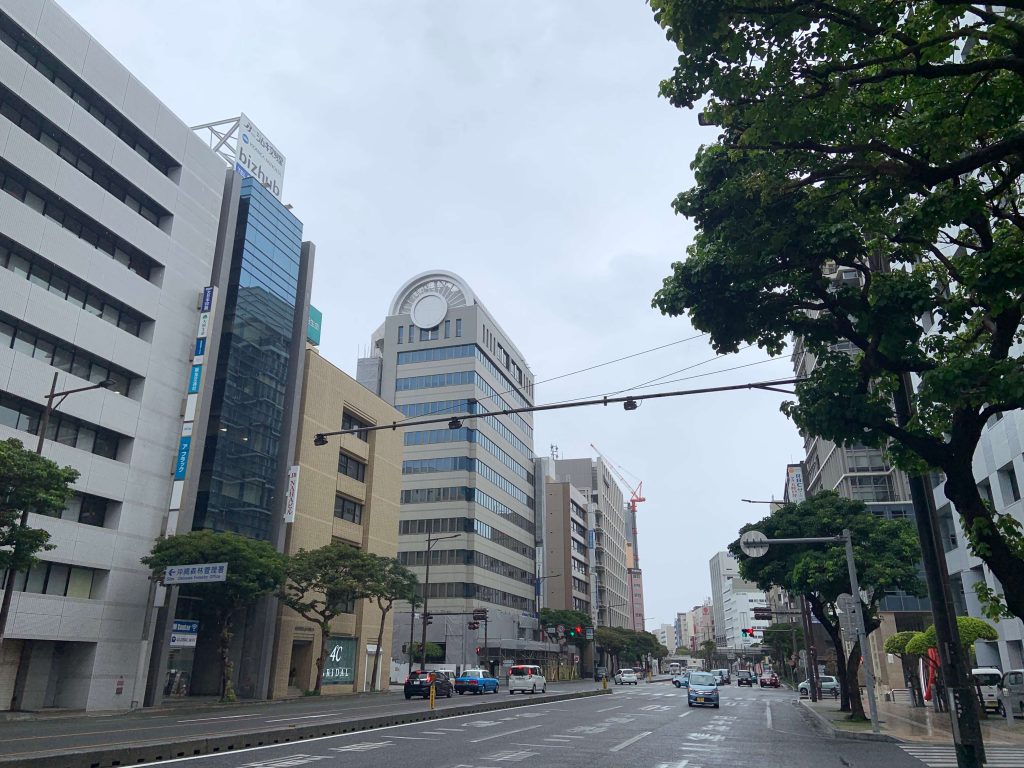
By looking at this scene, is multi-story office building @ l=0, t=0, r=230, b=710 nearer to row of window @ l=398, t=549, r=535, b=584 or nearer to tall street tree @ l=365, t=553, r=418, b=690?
tall street tree @ l=365, t=553, r=418, b=690

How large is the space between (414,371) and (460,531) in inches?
798

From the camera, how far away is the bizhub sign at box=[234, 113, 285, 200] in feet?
156

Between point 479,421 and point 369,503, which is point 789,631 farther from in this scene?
point 369,503

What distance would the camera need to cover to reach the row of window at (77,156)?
33.1 meters

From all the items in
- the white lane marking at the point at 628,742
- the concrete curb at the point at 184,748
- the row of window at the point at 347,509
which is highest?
the row of window at the point at 347,509

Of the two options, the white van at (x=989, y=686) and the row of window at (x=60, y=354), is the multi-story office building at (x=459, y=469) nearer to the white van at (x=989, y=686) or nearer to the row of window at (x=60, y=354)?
the row of window at (x=60, y=354)

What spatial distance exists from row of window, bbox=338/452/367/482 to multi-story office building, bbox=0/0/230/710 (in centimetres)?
1721

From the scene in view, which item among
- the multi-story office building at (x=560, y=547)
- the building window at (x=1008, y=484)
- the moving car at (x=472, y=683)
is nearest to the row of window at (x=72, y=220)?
the moving car at (x=472, y=683)

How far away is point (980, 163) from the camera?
28.8 feet

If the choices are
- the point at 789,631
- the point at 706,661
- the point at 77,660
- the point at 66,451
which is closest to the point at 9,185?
the point at 66,451

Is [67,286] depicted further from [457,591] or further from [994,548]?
[457,591]

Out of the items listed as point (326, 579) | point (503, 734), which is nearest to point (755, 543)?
point (503, 734)

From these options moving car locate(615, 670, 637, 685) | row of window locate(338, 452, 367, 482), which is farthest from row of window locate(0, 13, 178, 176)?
moving car locate(615, 670, 637, 685)

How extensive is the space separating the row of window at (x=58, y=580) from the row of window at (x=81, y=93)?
21775 millimetres
